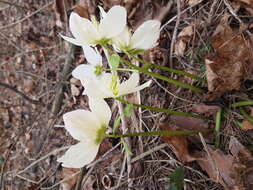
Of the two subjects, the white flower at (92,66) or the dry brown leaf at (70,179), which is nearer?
the white flower at (92,66)

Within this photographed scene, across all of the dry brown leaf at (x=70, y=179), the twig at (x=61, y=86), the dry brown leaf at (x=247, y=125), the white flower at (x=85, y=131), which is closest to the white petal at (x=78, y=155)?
the white flower at (x=85, y=131)

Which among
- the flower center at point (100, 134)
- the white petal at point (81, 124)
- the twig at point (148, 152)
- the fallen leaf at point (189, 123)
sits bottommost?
the twig at point (148, 152)

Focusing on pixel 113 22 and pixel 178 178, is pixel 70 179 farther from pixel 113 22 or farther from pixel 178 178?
pixel 113 22

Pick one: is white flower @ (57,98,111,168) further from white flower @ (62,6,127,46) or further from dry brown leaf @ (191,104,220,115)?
dry brown leaf @ (191,104,220,115)

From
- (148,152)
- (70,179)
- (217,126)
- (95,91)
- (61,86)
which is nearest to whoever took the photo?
(95,91)

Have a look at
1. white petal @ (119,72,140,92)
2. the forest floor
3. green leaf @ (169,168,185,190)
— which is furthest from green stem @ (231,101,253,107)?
white petal @ (119,72,140,92)

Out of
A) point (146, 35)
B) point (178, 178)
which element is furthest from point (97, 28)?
point (178, 178)

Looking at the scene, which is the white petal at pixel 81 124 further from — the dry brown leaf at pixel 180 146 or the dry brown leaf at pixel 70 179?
the dry brown leaf at pixel 70 179

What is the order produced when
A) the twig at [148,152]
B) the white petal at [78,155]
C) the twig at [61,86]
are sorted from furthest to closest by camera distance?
the twig at [61,86]
the twig at [148,152]
the white petal at [78,155]
